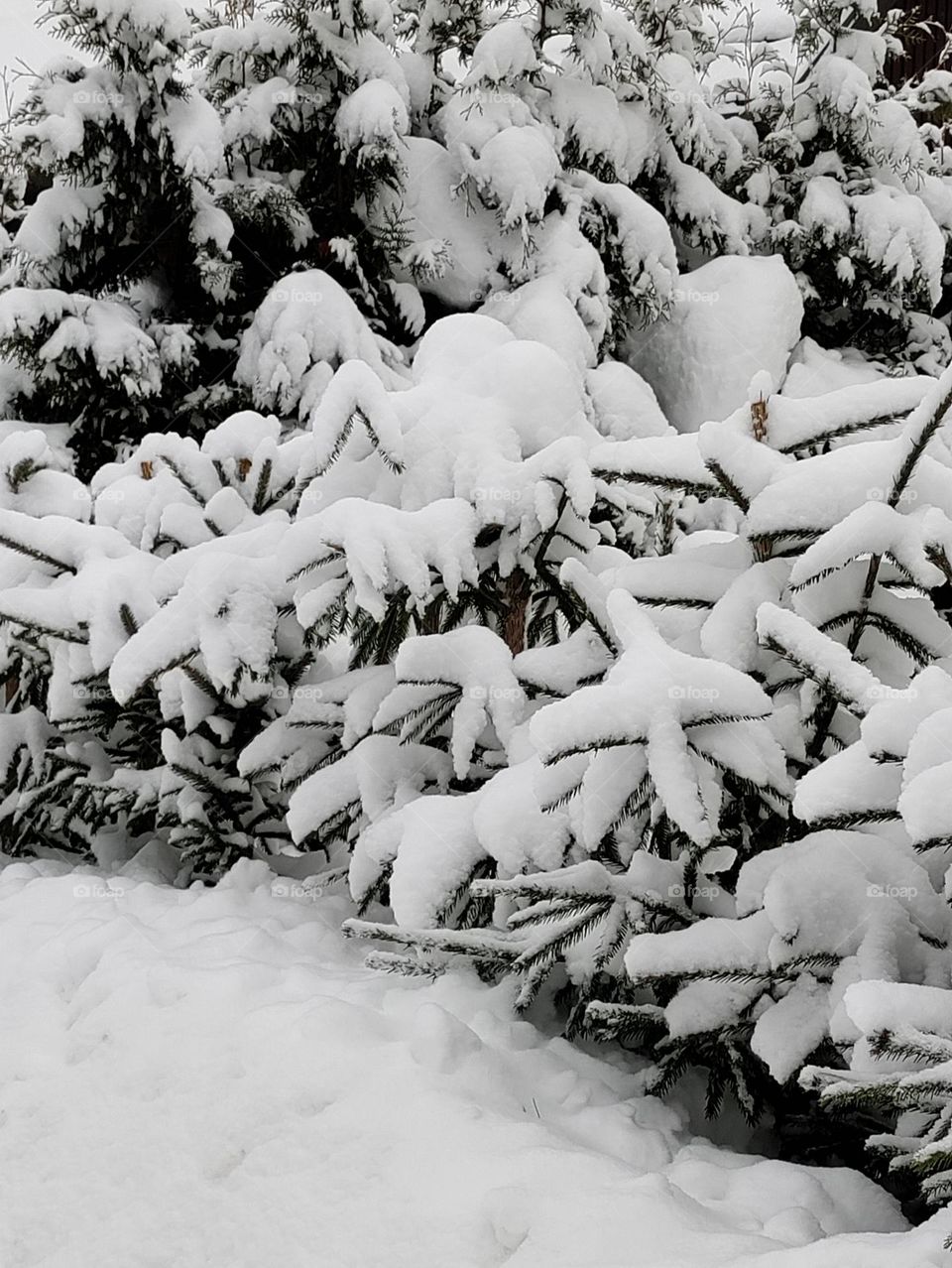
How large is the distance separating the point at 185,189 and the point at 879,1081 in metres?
4.52

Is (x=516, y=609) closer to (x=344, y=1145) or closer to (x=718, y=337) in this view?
(x=344, y=1145)

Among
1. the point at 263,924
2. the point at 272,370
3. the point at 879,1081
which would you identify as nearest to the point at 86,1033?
the point at 263,924

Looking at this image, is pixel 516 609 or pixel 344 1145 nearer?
pixel 344 1145

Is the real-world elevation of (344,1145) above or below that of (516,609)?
below

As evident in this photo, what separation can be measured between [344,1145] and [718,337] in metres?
4.92

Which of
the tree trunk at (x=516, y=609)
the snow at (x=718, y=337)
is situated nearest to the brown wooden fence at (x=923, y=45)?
the snow at (x=718, y=337)

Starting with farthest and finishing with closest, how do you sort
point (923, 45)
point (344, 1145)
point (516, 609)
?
point (923, 45) < point (516, 609) < point (344, 1145)

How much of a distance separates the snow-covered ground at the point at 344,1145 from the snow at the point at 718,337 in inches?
168

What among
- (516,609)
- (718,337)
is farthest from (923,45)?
(516,609)

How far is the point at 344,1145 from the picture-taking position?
1.29 meters

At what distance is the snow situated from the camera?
541cm

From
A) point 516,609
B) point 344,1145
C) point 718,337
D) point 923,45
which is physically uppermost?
point 923,45

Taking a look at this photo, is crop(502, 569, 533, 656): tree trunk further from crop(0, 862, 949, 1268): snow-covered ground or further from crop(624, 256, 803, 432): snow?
crop(624, 256, 803, 432): snow

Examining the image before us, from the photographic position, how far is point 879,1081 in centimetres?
106
